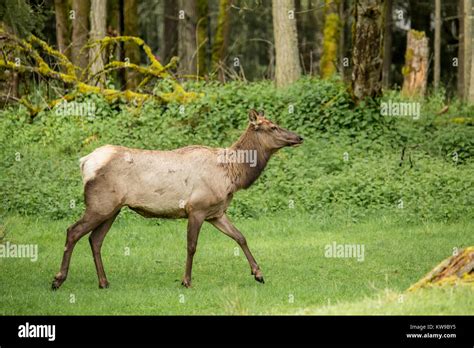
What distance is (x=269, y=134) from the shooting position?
531 inches

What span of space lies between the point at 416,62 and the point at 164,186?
58.5 ft

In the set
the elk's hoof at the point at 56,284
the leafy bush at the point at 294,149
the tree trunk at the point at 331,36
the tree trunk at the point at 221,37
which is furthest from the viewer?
the tree trunk at the point at 221,37

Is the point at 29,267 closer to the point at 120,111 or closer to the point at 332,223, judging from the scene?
the point at 332,223

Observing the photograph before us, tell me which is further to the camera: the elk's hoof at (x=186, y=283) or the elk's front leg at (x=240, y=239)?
the elk's front leg at (x=240, y=239)

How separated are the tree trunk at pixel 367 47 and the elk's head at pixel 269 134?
8476 mm

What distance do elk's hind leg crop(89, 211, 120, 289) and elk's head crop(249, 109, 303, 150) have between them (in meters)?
2.19

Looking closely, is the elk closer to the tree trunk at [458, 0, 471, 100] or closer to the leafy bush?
the leafy bush

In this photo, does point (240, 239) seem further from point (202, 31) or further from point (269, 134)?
point (202, 31)

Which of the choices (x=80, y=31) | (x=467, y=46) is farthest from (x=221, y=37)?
(x=467, y=46)

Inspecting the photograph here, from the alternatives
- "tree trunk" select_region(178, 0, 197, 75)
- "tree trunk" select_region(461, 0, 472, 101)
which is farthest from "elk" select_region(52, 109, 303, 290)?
"tree trunk" select_region(178, 0, 197, 75)

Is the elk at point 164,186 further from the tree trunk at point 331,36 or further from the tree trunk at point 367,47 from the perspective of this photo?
the tree trunk at point 331,36

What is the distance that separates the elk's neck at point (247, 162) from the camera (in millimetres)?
13367

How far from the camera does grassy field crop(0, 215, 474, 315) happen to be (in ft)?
36.5

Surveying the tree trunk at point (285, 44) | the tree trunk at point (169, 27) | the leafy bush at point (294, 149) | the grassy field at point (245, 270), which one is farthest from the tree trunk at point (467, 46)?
the grassy field at point (245, 270)
